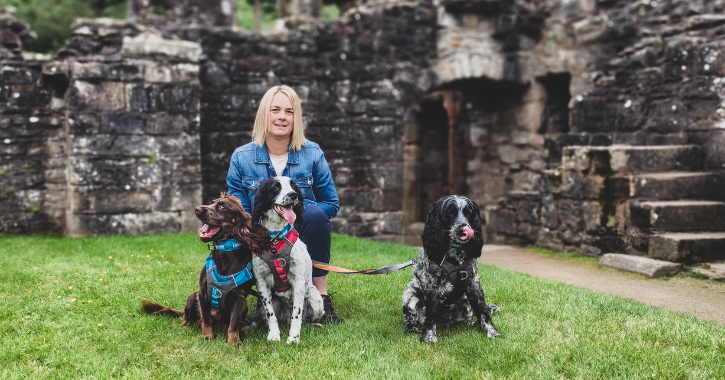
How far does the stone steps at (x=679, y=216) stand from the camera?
19.7 feet

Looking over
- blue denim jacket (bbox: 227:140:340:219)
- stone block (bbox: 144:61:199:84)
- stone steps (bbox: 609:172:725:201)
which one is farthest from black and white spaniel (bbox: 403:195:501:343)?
stone block (bbox: 144:61:199:84)

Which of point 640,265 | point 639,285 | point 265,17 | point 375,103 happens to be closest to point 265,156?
point 639,285

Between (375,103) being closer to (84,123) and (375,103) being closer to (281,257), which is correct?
(84,123)

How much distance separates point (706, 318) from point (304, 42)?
246 inches

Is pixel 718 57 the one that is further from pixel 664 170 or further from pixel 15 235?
pixel 15 235

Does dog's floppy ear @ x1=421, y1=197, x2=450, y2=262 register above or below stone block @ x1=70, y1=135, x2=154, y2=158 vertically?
below

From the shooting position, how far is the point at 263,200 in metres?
3.32

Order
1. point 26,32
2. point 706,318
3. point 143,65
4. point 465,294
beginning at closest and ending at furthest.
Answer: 1. point 465,294
2. point 706,318
3. point 143,65
4. point 26,32

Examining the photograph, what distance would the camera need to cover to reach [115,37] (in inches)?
290

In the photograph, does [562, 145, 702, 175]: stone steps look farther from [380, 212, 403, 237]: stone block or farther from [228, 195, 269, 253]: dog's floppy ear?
[228, 195, 269, 253]: dog's floppy ear

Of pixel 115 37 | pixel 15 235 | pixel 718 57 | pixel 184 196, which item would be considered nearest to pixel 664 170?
pixel 718 57

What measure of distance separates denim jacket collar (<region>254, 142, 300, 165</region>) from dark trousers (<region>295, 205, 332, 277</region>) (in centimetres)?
A: 34

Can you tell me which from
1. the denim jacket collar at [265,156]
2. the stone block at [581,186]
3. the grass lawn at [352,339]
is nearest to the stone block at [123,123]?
the grass lawn at [352,339]

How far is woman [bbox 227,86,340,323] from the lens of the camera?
3.93 m
